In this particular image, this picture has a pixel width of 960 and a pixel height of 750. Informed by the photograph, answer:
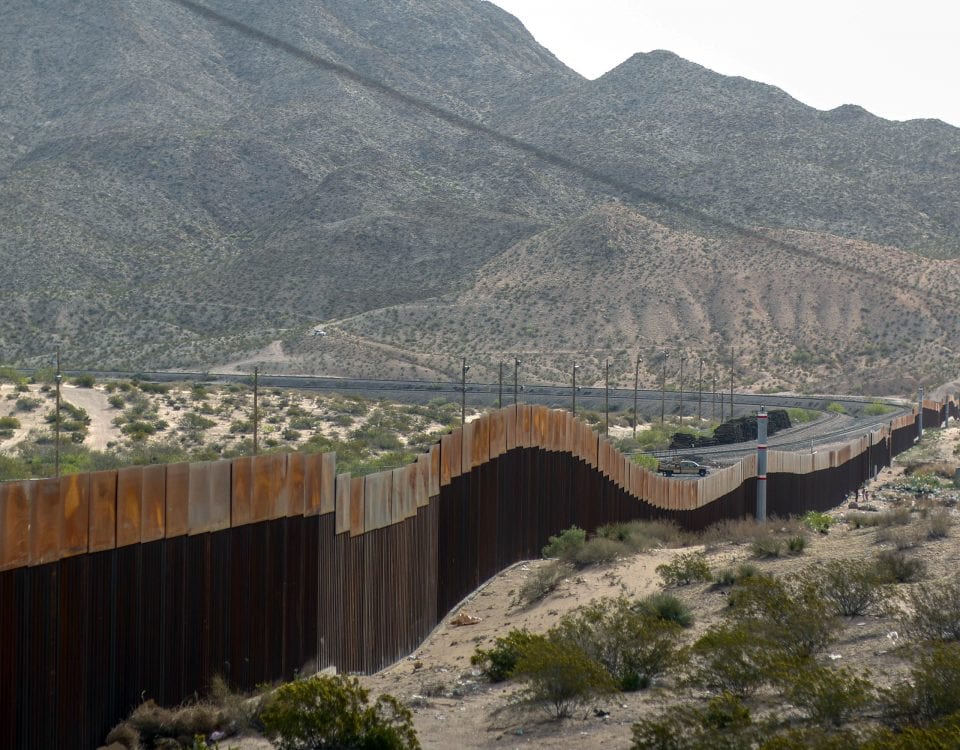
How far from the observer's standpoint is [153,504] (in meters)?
13.6

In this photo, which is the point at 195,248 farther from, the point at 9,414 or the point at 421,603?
the point at 421,603

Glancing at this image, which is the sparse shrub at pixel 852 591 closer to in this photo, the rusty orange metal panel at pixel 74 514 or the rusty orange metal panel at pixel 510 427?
the rusty orange metal panel at pixel 74 514

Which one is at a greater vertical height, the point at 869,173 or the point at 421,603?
the point at 869,173

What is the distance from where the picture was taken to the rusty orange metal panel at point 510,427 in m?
25.6

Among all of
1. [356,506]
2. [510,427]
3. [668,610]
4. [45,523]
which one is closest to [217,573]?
[45,523]

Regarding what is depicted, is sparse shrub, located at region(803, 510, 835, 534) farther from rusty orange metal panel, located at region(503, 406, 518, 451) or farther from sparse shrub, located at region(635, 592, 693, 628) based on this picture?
sparse shrub, located at region(635, 592, 693, 628)

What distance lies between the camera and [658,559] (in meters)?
25.1

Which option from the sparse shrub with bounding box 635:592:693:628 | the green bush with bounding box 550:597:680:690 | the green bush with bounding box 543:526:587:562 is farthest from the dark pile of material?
the green bush with bounding box 550:597:680:690

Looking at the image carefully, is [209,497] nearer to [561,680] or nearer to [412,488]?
[561,680]

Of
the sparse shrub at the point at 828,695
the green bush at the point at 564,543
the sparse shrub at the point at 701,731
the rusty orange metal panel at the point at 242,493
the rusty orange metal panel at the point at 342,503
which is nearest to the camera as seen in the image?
the sparse shrub at the point at 701,731

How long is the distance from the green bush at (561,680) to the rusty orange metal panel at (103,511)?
12.6ft

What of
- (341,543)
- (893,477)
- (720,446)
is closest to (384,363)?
(720,446)

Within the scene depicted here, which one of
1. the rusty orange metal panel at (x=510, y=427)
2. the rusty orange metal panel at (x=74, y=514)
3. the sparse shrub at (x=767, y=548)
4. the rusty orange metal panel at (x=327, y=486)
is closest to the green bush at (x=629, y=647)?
the rusty orange metal panel at (x=327, y=486)

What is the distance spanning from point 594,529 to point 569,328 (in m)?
90.5
